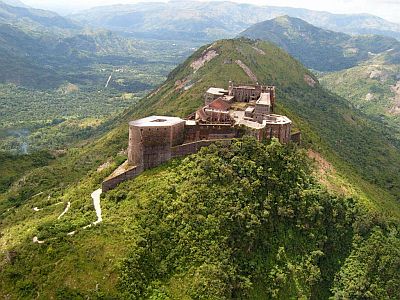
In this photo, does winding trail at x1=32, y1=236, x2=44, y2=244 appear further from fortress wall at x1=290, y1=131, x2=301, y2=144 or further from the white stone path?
fortress wall at x1=290, y1=131, x2=301, y2=144

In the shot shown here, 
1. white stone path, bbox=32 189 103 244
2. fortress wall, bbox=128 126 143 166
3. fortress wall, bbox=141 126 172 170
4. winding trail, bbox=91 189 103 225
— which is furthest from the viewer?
fortress wall, bbox=141 126 172 170

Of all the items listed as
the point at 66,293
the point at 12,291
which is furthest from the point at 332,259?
the point at 12,291

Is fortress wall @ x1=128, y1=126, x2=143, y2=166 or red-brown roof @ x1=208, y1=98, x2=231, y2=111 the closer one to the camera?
fortress wall @ x1=128, y1=126, x2=143, y2=166

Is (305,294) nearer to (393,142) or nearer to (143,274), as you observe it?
(143,274)

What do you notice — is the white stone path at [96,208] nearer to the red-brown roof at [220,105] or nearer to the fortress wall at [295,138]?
the red-brown roof at [220,105]

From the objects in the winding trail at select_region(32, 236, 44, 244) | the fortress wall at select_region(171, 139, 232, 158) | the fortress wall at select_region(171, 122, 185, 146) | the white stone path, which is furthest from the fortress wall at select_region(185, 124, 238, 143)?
the winding trail at select_region(32, 236, 44, 244)

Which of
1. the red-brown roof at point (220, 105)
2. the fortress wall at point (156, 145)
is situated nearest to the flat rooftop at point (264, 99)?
the red-brown roof at point (220, 105)

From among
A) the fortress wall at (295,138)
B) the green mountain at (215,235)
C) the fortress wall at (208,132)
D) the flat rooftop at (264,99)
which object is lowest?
the green mountain at (215,235)
